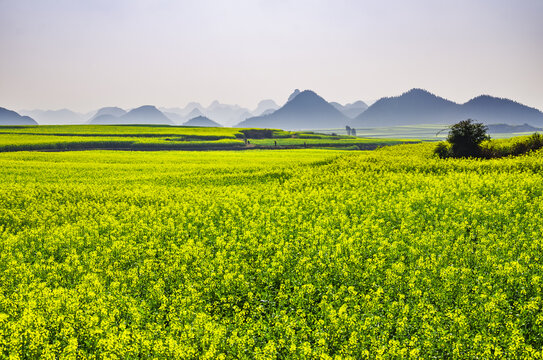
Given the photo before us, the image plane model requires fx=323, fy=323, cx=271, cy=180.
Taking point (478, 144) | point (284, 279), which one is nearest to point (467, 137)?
point (478, 144)

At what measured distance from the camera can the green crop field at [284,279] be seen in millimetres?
6020

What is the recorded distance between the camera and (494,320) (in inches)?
247

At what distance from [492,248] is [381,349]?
648 centimetres

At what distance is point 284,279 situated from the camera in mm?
8898

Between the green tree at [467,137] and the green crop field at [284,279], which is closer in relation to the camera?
the green crop field at [284,279]

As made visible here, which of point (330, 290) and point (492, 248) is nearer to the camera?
point (330, 290)

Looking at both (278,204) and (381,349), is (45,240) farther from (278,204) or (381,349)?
(381,349)

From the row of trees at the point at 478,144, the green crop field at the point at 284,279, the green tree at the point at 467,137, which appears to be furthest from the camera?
the green tree at the point at 467,137

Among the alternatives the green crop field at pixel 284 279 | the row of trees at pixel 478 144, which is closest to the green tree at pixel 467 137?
the row of trees at pixel 478 144

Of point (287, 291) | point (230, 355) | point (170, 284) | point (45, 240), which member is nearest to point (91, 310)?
point (170, 284)

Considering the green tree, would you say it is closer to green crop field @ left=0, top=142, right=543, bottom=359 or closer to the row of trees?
the row of trees

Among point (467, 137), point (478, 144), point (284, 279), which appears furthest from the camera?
point (478, 144)

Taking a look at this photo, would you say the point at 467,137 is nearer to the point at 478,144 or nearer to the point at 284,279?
the point at 478,144

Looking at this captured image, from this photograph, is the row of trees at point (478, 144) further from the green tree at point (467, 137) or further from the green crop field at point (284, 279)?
the green crop field at point (284, 279)
